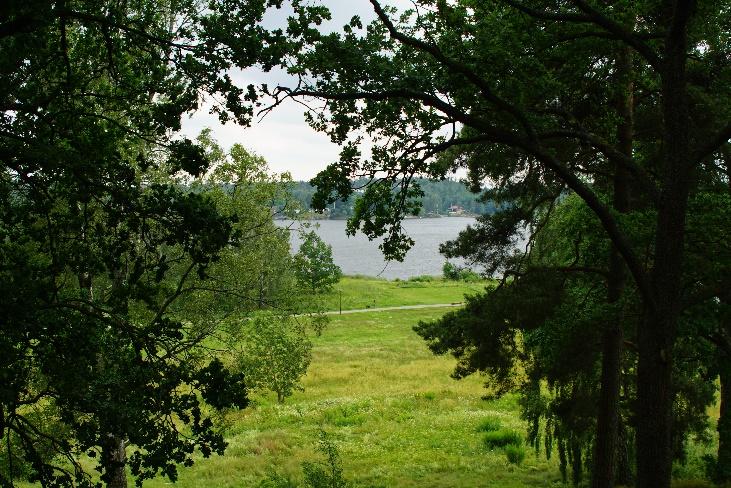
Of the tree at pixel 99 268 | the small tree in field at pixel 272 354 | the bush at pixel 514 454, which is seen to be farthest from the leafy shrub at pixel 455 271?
the tree at pixel 99 268

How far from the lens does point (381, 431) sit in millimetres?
23359

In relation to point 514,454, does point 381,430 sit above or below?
below

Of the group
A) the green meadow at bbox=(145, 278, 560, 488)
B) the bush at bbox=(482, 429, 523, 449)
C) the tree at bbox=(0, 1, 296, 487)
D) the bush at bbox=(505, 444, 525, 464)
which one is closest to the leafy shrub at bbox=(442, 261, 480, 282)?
the green meadow at bbox=(145, 278, 560, 488)

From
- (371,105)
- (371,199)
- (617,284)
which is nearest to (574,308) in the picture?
(617,284)

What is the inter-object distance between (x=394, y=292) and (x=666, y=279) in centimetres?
7274

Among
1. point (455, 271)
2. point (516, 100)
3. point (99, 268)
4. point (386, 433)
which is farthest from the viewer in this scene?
point (386, 433)

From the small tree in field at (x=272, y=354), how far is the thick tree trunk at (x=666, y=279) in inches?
412

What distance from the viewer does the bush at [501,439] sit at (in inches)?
824

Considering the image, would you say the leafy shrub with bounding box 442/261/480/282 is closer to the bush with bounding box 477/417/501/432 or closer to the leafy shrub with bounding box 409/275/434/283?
the bush with bounding box 477/417/501/432

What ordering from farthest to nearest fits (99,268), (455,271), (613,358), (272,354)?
(272,354) → (455,271) → (613,358) → (99,268)

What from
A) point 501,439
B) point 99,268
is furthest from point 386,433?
point 99,268

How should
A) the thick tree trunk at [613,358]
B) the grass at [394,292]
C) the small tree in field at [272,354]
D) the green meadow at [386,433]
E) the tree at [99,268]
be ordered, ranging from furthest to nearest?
the grass at [394,292], the green meadow at [386,433], the small tree in field at [272,354], the thick tree trunk at [613,358], the tree at [99,268]

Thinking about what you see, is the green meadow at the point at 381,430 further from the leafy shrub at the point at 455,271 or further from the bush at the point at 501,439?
the leafy shrub at the point at 455,271

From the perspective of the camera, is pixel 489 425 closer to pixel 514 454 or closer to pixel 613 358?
pixel 514 454
